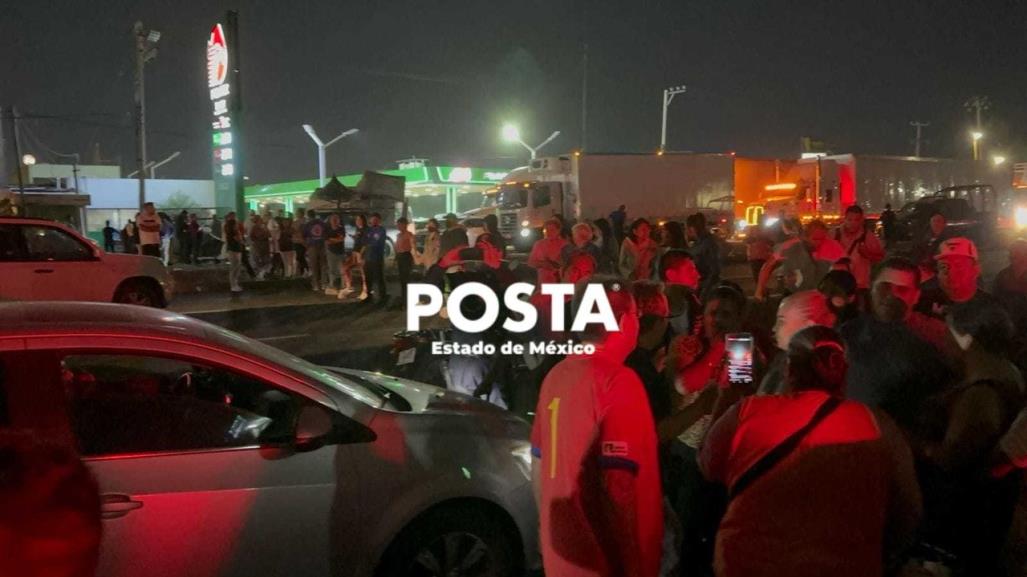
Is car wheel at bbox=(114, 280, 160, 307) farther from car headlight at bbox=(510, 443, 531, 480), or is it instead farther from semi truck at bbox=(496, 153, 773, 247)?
semi truck at bbox=(496, 153, 773, 247)

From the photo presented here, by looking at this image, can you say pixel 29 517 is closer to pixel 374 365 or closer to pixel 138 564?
pixel 138 564

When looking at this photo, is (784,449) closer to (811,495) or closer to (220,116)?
(811,495)

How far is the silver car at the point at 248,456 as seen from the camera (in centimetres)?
318

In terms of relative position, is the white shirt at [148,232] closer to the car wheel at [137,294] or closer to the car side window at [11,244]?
the car wheel at [137,294]

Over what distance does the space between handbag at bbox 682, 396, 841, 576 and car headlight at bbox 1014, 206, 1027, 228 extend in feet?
93.4

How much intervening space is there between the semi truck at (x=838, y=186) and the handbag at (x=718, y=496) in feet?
85.8

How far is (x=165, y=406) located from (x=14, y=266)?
381 inches

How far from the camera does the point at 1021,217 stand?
2836 centimetres

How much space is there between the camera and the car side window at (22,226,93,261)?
39.2ft

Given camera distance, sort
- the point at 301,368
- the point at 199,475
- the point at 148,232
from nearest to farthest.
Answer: the point at 199,475
the point at 301,368
the point at 148,232

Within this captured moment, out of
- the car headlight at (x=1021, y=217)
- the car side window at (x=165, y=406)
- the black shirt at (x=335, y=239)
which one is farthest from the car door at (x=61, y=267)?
the car headlight at (x=1021, y=217)

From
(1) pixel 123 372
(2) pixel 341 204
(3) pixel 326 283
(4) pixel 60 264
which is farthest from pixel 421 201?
(1) pixel 123 372

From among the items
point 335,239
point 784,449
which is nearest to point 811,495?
point 784,449

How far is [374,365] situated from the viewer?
9938 mm
